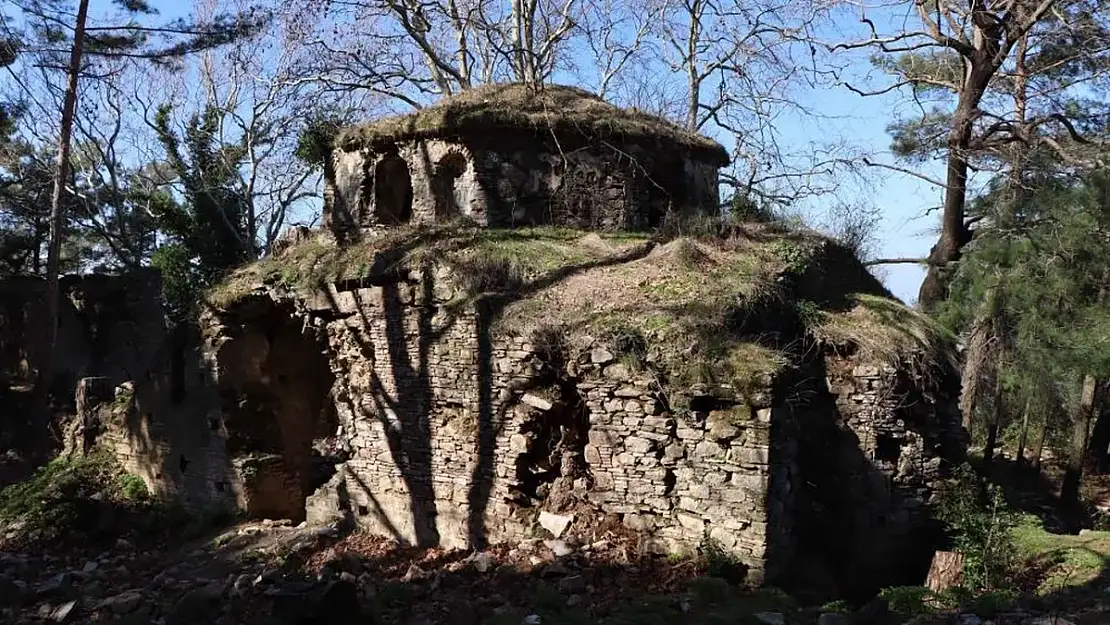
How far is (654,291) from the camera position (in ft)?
25.7

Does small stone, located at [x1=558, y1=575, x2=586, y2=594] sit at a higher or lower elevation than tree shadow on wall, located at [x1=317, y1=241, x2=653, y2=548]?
lower

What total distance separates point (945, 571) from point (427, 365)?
17.4 ft

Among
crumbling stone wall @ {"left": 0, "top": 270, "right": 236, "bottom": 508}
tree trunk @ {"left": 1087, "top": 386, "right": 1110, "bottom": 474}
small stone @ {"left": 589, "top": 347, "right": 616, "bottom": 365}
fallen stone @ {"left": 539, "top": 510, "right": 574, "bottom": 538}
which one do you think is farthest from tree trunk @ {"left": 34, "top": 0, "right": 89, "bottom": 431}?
tree trunk @ {"left": 1087, "top": 386, "right": 1110, "bottom": 474}

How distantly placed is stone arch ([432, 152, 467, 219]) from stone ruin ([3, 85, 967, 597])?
0.07m

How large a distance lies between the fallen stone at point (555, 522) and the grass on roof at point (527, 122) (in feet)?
16.5

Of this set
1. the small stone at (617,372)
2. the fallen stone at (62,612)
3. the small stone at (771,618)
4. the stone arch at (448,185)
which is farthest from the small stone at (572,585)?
the stone arch at (448,185)

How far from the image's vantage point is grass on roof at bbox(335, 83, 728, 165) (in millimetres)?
10500

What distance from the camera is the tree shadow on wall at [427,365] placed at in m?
8.02

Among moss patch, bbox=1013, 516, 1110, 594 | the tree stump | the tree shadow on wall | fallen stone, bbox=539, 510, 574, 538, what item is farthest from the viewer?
the tree shadow on wall

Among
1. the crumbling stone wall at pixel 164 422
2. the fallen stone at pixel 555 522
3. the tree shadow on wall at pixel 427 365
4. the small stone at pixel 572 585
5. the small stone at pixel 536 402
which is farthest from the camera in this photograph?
the crumbling stone wall at pixel 164 422

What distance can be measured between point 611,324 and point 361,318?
3096 mm

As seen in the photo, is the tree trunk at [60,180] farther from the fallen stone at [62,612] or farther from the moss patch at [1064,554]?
the moss patch at [1064,554]

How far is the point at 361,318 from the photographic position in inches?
352

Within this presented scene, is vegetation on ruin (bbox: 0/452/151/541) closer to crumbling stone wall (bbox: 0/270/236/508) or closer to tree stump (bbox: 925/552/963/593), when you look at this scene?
crumbling stone wall (bbox: 0/270/236/508)
